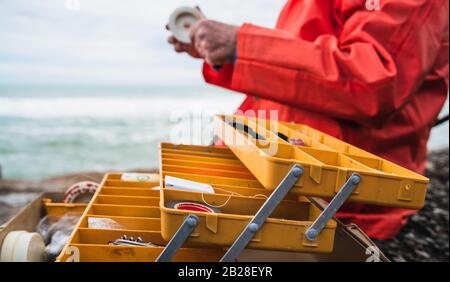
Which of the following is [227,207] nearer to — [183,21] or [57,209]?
[57,209]

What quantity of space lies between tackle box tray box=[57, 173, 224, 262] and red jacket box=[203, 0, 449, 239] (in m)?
0.63

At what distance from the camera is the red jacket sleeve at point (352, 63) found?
1.87m

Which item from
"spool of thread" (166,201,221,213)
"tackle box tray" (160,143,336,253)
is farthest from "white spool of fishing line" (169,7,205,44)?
"spool of thread" (166,201,221,213)

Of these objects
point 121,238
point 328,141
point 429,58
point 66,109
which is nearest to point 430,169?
point 429,58

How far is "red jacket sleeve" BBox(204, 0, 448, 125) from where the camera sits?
6.13 feet

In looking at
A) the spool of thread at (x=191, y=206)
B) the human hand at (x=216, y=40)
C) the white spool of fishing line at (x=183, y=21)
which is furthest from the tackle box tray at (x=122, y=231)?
the white spool of fishing line at (x=183, y=21)

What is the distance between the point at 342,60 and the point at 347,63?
0.02 m

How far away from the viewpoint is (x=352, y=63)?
185 cm

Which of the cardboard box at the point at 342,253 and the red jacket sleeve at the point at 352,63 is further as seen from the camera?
the red jacket sleeve at the point at 352,63

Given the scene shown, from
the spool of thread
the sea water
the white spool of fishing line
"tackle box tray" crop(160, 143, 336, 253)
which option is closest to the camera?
A: "tackle box tray" crop(160, 143, 336, 253)

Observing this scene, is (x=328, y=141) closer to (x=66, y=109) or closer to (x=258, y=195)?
(x=258, y=195)

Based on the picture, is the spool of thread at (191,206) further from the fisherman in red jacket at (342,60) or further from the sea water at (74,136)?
the sea water at (74,136)

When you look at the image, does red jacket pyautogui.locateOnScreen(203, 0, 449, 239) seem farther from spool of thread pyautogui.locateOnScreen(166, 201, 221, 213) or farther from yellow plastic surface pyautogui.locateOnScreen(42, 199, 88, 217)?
yellow plastic surface pyautogui.locateOnScreen(42, 199, 88, 217)
